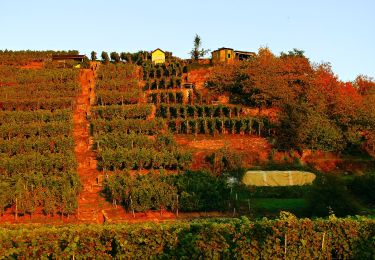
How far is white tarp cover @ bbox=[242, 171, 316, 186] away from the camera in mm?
35781

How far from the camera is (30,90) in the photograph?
52094 mm

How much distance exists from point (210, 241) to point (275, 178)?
1809cm

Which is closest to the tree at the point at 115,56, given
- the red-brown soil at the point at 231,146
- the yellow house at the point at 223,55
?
the yellow house at the point at 223,55

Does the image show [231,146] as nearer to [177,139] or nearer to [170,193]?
[177,139]

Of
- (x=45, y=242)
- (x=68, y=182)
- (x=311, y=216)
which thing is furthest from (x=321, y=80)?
(x=45, y=242)

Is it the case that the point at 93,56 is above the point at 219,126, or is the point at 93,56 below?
above

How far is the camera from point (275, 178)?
36094mm

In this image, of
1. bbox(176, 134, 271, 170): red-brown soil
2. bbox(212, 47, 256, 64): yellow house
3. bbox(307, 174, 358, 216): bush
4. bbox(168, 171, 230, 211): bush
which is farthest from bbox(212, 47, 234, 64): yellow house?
bbox(307, 174, 358, 216): bush

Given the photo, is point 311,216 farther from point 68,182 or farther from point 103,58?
point 103,58

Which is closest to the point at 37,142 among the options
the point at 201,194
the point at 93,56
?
the point at 201,194

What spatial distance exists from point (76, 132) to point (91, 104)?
657cm

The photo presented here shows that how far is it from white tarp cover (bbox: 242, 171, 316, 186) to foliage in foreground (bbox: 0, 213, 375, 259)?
16.4 meters

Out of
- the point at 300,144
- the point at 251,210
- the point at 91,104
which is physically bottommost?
the point at 251,210

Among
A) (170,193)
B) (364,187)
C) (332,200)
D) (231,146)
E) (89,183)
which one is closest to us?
(332,200)
